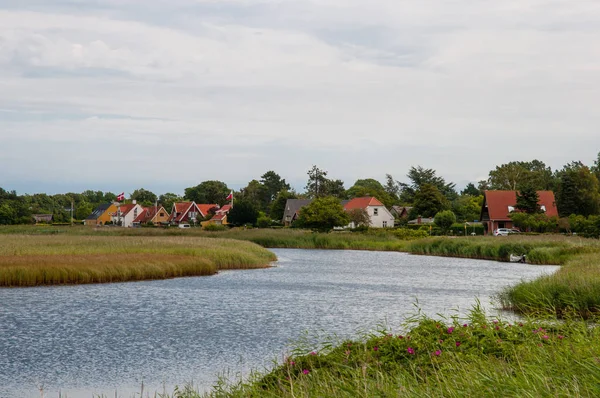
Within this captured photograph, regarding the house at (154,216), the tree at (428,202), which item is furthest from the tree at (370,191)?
the house at (154,216)

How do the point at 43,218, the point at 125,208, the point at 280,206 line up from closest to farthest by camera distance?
1. the point at 280,206
2. the point at 125,208
3. the point at 43,218

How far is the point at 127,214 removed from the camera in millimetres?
141500

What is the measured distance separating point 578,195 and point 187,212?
220ft

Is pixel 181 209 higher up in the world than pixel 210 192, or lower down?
lower down

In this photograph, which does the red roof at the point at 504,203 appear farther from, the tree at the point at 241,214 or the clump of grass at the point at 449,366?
the clump of grass at the point at 449,366

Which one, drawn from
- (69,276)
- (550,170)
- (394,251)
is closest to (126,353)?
(69,276)

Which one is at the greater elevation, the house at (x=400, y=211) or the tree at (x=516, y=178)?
the tree at (x=516, y=178)

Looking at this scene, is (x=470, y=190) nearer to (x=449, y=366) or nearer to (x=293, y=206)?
(x=293, y=206)

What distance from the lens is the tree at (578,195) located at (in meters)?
90.2

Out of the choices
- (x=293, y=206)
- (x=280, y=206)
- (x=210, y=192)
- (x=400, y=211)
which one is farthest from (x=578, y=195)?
(x=210, y=192)

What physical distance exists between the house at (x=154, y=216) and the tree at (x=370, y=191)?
36731 millimetres

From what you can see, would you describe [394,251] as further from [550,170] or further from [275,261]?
[550,170]

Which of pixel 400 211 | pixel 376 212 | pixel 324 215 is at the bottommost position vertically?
pixel 324 215

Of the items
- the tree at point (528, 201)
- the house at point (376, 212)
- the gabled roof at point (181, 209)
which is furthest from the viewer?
the gabled roof at point (181, 209)
